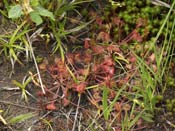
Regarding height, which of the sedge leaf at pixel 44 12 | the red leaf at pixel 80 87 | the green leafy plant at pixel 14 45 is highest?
the sedge leaf at pixel 44 12

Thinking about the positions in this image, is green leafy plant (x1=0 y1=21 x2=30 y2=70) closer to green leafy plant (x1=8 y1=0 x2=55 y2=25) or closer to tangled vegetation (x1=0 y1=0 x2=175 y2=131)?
tangled vegetation (x1=0 y1=0 x2=175 y2=131)

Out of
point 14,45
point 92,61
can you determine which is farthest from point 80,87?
point 14,45

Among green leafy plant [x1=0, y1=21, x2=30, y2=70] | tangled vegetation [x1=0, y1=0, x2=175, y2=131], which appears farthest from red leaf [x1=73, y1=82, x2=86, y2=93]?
green leafy plant [x1=0, y1=21, x2=30, y2=70]

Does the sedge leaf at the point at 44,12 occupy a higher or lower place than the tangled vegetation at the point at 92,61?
higher

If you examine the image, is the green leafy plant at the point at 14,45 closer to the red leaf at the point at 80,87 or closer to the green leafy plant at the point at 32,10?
the green leafy plant at the point at 32,10

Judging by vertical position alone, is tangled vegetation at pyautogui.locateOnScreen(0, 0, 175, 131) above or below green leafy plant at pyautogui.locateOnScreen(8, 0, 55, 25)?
below

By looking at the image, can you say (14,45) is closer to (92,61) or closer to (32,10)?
(32,10)

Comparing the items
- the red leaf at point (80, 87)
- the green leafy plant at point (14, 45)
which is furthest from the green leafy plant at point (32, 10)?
the red leaf at point (80, 87)

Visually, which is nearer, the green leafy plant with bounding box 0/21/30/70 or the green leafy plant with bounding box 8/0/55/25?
the green leafy plant with bounding box 8/0/55/25

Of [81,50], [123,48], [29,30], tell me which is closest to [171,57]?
[123,48]

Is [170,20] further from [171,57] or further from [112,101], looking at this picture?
[112,101]

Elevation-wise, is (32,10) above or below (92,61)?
above

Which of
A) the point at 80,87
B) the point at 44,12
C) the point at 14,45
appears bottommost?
the point at 80,87
